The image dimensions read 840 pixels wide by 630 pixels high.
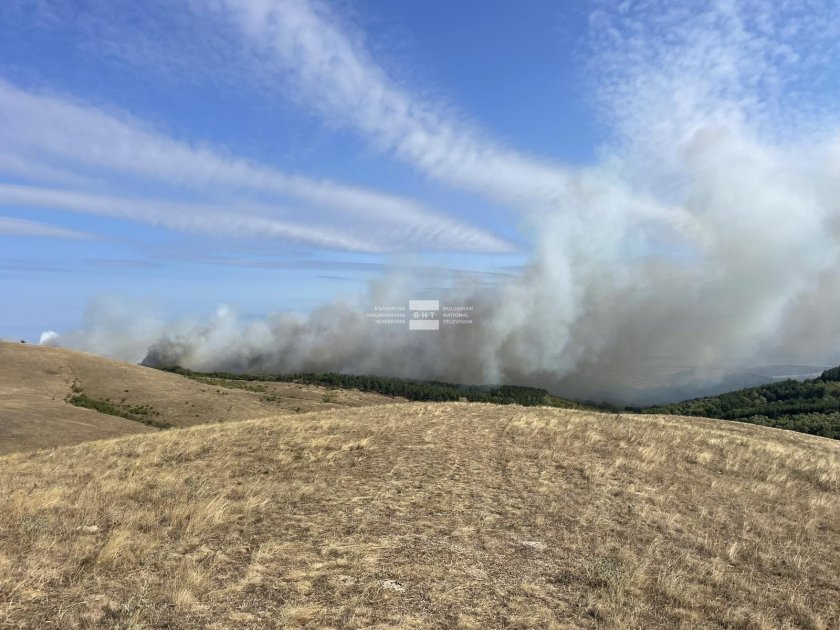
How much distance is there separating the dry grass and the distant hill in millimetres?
85969

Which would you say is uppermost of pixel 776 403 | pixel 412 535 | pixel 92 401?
pixel 412 535

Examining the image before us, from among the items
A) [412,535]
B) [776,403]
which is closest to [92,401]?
[412,535]

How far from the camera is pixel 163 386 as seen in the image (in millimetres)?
58438

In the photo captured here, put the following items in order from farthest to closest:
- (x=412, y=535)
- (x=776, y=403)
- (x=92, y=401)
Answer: (x=776, y=403) < (x=92, y=401) < (x=412, y=535)

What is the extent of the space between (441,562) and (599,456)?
10655 millimetres

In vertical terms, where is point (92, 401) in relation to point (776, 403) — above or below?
above

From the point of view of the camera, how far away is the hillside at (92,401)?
110 ft

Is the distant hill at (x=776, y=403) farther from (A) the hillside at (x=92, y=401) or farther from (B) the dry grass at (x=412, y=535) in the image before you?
(A) the hillside at (x=92, y=401)

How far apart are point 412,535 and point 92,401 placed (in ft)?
169

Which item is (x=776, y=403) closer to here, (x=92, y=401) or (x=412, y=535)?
(x=92, y=401)

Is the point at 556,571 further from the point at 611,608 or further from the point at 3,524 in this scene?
the point at 3,524

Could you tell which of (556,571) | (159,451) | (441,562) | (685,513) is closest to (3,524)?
(159,451)

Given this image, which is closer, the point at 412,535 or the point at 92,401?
the point at 412,535

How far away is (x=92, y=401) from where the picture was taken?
48906 millimetres
